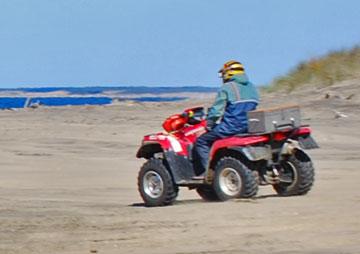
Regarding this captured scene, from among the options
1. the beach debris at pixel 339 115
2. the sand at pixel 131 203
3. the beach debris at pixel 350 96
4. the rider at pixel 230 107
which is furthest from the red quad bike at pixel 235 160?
the beach debris at pixel 350 96

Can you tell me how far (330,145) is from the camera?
22797mm

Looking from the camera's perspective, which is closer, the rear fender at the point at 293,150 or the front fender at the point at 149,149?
the rear fender at the point at 293,150

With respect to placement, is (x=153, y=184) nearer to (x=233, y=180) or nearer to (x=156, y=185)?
(x=156, y=185)

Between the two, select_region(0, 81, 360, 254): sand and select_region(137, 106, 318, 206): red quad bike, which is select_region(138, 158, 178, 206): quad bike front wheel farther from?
select_region(0, 81, 360, 254): sand

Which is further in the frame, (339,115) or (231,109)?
(339,115)

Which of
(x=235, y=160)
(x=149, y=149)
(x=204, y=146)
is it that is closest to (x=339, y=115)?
(x=149, y=149)

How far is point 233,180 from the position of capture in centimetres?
1393

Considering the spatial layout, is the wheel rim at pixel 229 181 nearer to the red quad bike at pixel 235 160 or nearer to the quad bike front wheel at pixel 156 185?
the red quad bike at pixel 235 160

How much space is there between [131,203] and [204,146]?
1510mm

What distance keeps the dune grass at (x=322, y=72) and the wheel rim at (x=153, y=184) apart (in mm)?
17332

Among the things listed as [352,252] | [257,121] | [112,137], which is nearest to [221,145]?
[257,121]

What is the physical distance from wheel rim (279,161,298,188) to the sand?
289 mm

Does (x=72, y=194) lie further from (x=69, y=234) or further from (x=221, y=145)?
(x=69, y=234)

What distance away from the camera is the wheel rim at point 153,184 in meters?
14.5
